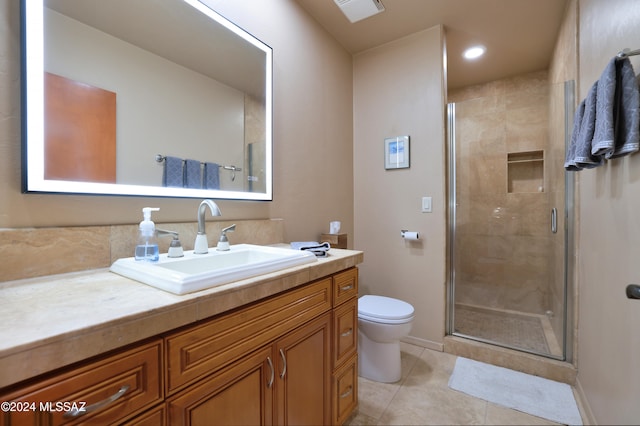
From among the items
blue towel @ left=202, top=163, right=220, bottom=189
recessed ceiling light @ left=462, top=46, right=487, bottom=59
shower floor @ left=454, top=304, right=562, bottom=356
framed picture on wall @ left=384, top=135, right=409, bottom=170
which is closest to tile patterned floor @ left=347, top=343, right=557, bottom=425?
shower floor @ left=454, top=304, right=562, bottom=356

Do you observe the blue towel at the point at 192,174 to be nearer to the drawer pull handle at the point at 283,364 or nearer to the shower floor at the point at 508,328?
the drawer pull handle at the point at 283,364

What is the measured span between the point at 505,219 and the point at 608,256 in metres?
1.39

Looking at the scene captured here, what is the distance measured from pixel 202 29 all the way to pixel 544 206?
9.16 feet

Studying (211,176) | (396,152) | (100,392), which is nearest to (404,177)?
(396,152)

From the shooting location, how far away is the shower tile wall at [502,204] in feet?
7.75

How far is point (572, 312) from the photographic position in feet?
5.88

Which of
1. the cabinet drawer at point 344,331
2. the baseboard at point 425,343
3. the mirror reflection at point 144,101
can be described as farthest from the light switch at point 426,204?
the mirror reflection at point 144,101

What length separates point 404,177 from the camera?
2328 mm

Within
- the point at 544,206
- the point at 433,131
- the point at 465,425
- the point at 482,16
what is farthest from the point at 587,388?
the point at 482,16

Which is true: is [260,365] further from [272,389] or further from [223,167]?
[223,167]

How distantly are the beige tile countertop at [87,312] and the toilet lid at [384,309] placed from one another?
3.24 ft

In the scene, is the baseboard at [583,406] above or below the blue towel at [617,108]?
below

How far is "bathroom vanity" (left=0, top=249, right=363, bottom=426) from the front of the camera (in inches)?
19.0

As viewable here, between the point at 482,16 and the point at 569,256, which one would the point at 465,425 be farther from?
the point at 482,16
